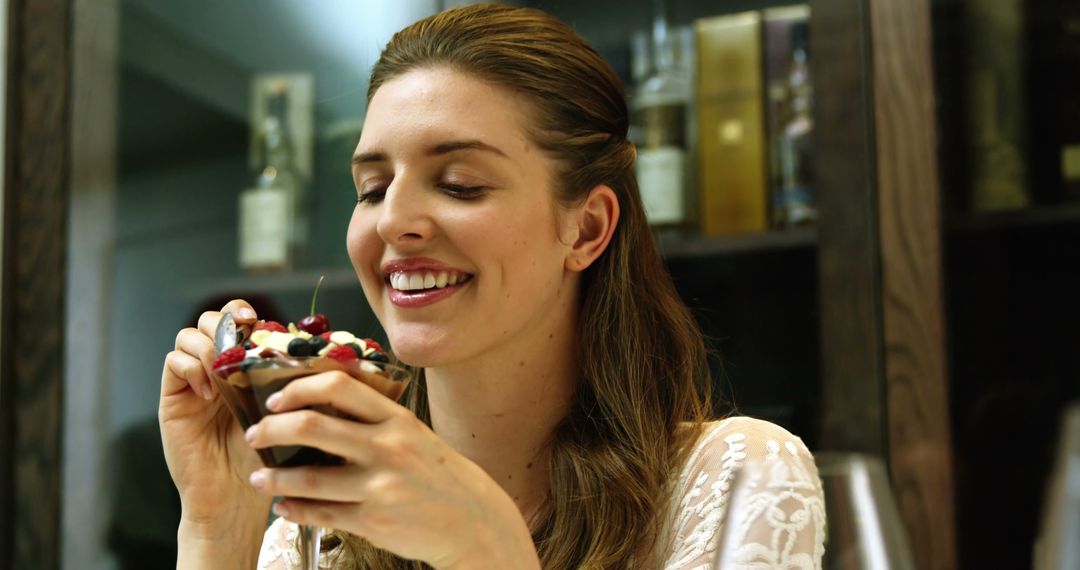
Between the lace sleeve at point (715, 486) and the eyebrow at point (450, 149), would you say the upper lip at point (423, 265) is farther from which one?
the lace sleeve at point (715, 486)

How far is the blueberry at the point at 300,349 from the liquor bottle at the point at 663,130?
1038 millimetres

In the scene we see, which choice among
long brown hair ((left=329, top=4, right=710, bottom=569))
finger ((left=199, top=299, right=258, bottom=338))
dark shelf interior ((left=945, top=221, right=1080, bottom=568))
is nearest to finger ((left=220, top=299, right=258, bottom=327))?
finger ((left=199, top=299, right=258, bottom=338))

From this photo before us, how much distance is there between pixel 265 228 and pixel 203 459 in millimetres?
989

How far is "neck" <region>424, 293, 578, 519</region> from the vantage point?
1434mm

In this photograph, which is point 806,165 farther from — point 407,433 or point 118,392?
point 118,392

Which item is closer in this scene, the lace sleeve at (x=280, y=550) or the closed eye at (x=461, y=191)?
the closed eye at (x=461, y=191)

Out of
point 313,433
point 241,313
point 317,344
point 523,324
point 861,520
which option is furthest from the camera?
point 523,324

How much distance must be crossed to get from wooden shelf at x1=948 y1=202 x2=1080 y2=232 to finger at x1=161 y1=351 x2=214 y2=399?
108 cm

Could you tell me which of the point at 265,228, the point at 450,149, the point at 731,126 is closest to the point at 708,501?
the point at 450,149

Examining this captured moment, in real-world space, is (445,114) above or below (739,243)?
above

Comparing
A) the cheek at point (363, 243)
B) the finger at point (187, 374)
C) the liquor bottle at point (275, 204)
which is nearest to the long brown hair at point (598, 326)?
the cheek at point (363, 243)

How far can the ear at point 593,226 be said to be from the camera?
57.3 inches

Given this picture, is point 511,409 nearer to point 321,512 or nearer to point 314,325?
point 314,325

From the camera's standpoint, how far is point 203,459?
1271 millimetres
